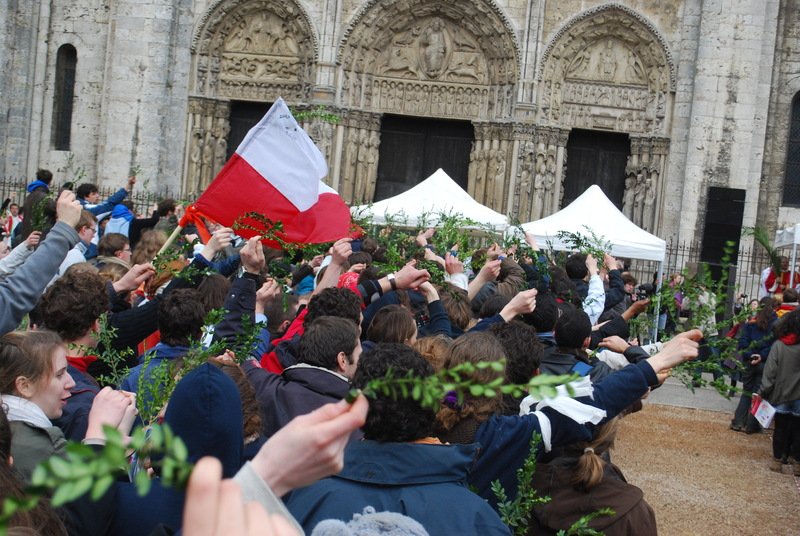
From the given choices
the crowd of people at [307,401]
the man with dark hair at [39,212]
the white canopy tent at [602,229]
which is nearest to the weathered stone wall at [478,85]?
the white canopy tent at [602,229]

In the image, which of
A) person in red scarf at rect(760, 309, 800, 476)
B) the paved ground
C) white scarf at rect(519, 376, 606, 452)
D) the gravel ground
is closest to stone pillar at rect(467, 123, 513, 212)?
the paved ground

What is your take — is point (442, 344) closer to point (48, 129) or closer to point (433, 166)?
point (433, 166)

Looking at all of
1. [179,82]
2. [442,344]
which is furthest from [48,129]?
[442,344]

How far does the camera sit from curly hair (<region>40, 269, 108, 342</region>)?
484cm

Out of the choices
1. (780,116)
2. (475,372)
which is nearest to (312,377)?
(475,372)

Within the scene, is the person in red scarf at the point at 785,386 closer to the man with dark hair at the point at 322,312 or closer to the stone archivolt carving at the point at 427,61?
the man with dark hair at the point at 322,312

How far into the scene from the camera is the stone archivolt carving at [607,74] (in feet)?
72.1

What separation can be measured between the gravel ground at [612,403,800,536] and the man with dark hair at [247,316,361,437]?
5.00 metres

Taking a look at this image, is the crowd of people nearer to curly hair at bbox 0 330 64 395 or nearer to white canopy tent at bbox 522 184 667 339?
curly hair at bbox 0 330 64 395

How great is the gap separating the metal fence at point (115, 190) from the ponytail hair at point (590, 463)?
18.3 m

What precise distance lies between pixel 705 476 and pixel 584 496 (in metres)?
6.99

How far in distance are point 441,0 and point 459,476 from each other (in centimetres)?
2048

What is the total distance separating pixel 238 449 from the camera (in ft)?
9.06

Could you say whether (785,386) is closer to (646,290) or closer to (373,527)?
(646,290)
